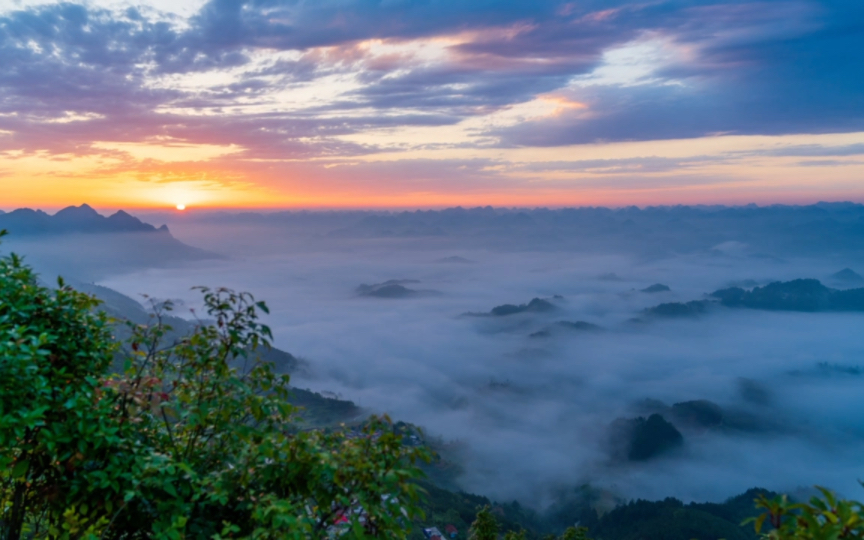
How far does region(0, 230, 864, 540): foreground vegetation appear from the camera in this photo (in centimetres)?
413

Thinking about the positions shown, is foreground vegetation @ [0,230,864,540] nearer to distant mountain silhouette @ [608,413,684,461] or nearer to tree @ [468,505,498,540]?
tree @ [468,505,498,540]

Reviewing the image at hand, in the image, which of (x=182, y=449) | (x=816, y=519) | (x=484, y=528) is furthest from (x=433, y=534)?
(x=816, y=519)

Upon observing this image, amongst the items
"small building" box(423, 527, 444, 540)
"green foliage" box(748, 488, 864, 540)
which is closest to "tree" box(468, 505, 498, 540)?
"green foliage" box(748, 488, 864, 540)

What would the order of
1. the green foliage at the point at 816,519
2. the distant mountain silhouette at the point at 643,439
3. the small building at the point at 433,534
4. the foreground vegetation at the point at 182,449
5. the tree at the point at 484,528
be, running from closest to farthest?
1. the green foliage at the point at 816,519
2. the foreground vegetation at the point at 182,449
3. the tree at the point at 484,528
4. the small building at the point at 433,534
5. the distant mountain silhouette at the point at 643,439

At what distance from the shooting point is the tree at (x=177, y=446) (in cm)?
421

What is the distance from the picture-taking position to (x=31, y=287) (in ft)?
18.8

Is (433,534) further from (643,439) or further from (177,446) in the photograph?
(643,439)

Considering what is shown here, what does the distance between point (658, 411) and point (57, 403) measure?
134308 millimetres

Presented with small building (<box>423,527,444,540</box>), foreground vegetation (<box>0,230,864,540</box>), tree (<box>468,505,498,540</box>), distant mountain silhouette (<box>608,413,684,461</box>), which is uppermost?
foreground vegetation (<box>0,230,864,540</box>)

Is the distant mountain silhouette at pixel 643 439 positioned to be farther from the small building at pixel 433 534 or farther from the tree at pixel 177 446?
the tree at pixel 177 446

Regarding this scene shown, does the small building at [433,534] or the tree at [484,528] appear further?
the small building at [433,534]

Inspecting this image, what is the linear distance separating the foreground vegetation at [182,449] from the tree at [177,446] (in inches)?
0.7

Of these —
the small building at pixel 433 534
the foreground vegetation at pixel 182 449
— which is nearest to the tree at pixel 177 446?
the foreground vegetation at pixel 182 449

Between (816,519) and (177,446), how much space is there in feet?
19.3
